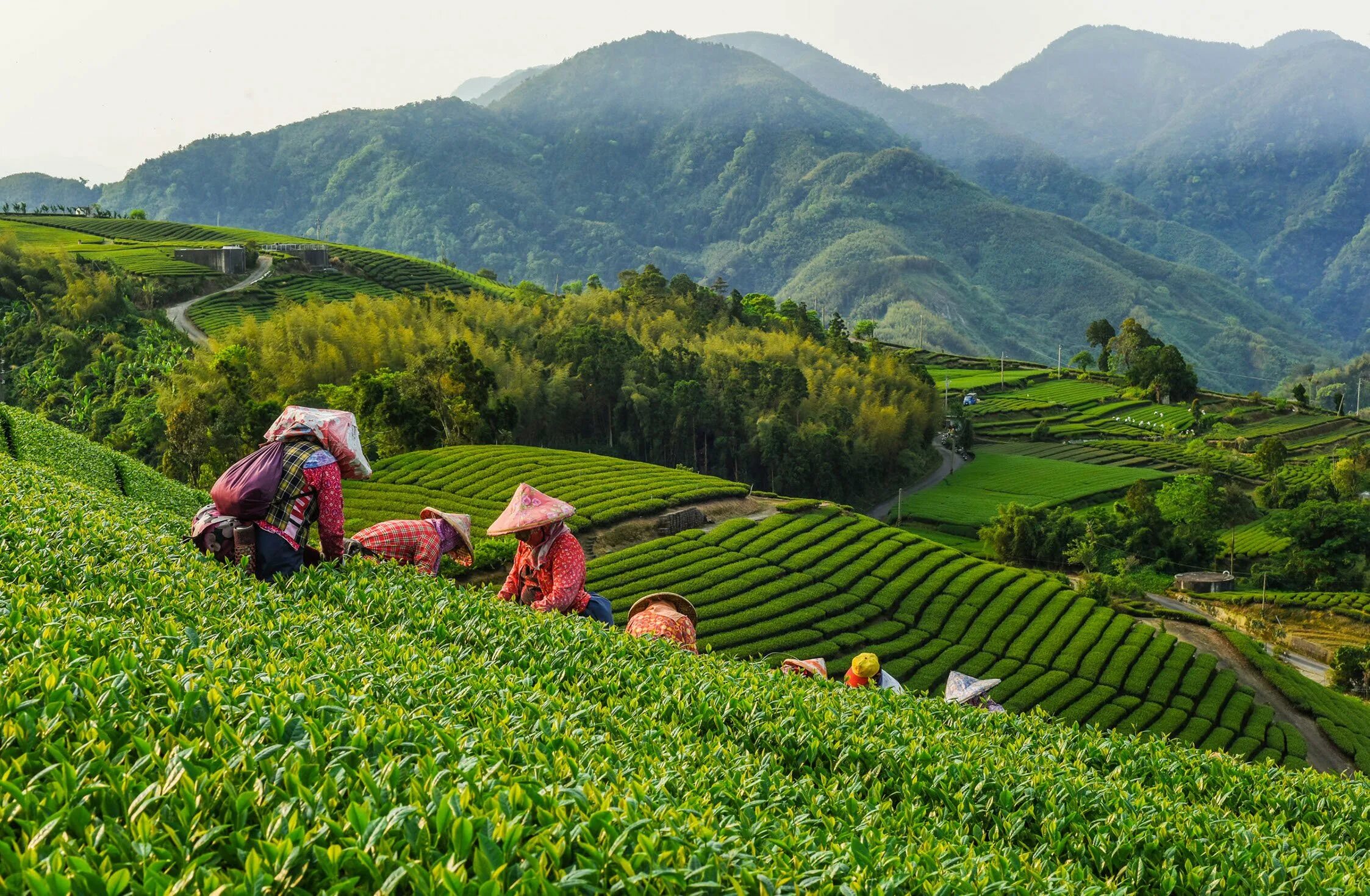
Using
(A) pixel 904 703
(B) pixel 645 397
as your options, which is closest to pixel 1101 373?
(B) pixel 645 397

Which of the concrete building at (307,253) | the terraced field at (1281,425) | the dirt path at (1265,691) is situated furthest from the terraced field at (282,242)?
the terraced field at (1281,425)

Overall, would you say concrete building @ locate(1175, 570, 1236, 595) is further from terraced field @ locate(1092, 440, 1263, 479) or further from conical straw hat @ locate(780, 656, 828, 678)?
conical straw hat @ locate(780, 656, 828, 678)

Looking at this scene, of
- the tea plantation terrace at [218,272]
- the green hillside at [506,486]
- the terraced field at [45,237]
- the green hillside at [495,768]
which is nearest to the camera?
the green hillside at [495,768]

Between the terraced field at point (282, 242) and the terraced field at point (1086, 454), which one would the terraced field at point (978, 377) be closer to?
the terraced field at point (1086, 454)

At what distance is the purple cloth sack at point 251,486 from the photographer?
6344 millimetres

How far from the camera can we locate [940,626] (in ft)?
86.3

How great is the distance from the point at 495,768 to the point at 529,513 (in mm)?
4320

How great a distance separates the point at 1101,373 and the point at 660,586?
81.1m

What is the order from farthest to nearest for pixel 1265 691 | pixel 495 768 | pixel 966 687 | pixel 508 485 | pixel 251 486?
1. pixel 508 485
2. pixel 1265 691
3. pixel 966 687
4. pixel 251 486
5. pixel 495 768

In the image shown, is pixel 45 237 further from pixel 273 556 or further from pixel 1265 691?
pixel 273 556

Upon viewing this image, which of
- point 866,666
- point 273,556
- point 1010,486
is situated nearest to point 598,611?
point 866,666

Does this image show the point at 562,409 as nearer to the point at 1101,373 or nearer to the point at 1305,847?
the point at 1305,847

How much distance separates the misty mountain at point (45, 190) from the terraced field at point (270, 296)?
142442 millimetres

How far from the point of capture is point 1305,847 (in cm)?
502
